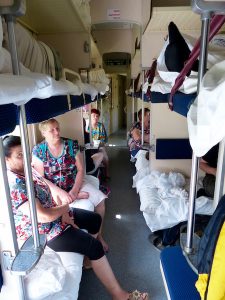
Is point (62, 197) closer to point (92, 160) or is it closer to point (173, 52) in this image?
point (92, 160)

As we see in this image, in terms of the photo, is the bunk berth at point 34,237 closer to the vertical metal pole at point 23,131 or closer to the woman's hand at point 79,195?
the vertical metal pole at point 23,131

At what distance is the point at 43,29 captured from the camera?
Answer: 228 centimetres

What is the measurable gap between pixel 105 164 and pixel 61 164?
1.92m

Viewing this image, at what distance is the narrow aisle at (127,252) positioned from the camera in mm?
2041

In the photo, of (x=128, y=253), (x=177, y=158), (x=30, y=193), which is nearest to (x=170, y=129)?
(x=177, y=158)

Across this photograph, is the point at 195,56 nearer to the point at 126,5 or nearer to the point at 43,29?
the point at 43,29

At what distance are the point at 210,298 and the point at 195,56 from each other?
821 millimetres

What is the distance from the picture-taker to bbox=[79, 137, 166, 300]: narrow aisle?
2041 millimetres

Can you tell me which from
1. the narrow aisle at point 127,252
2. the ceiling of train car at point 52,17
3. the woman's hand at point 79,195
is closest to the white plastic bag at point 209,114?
the ceiling of train car at point 52,17

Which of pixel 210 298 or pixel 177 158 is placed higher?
pixel 210 298

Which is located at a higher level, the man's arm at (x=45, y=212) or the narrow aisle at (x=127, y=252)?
the man's arm at (x=45, y=212)

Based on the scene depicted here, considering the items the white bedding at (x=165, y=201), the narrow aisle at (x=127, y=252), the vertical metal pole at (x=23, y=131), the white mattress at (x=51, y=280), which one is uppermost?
the vertical metal pole at (x=23, y=131)

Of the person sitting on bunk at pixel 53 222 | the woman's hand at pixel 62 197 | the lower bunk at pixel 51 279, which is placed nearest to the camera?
the lower bunk at pixel 51 279

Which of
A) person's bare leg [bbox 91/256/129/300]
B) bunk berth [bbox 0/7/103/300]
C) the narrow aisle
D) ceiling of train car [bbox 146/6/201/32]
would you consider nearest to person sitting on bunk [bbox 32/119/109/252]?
the narrow aisle
